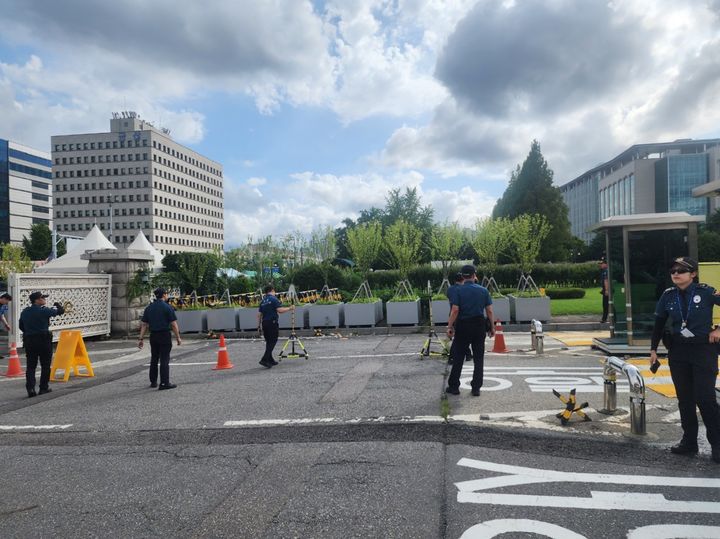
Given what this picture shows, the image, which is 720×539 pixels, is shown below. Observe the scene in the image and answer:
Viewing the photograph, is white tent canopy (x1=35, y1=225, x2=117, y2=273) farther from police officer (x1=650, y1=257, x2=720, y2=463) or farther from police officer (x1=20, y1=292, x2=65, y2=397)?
police officer (x1=650, y1=257, x2=720, y2=463)

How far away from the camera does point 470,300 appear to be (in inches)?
304

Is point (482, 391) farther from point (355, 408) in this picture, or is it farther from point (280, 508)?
point (280, 508)

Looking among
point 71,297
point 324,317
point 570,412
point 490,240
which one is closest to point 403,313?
point 324,317

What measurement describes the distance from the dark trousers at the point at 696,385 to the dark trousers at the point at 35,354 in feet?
30.7

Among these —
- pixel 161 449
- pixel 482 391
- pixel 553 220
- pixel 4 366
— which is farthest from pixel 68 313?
pixel 553 220

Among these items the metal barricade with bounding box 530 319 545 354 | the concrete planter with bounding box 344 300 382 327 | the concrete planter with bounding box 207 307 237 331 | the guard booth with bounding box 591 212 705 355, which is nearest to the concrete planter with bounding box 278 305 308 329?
the concrete planter with bounding box 344 300 382 327

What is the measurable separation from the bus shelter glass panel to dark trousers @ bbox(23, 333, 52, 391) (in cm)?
1136

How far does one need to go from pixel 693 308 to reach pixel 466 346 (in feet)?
10.7

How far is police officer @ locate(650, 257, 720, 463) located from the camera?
4.92 metres

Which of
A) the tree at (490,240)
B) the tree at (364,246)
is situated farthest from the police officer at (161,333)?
the tree at (490,240)

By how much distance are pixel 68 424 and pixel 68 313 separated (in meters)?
10.4

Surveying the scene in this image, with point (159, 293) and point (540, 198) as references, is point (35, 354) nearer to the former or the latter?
point (159, 293)

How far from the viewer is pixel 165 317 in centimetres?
921

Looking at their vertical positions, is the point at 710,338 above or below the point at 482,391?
above
